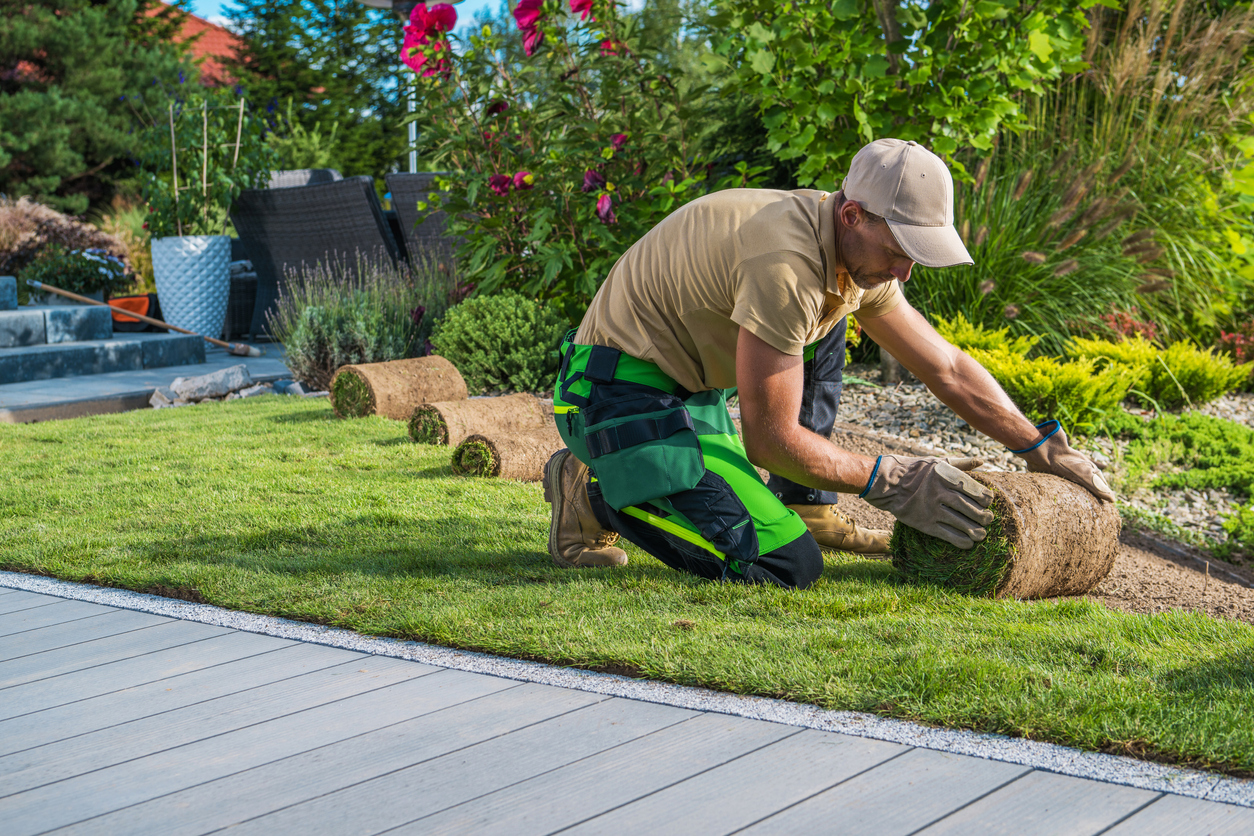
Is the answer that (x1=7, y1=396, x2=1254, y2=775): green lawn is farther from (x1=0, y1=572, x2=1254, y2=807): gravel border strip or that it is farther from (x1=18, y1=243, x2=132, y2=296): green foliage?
(x1=18, y1=243, x2=132, y2=296): green foliage

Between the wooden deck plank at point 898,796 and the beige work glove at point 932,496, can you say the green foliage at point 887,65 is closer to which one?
the beige work glove at point 932,496

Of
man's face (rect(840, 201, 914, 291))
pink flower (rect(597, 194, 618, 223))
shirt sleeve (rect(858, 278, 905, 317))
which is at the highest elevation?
pink flower (rect(597, 194, 618, 223))

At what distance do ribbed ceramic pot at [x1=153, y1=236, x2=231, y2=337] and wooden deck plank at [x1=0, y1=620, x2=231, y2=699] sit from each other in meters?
7.51

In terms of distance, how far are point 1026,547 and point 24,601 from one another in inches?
105

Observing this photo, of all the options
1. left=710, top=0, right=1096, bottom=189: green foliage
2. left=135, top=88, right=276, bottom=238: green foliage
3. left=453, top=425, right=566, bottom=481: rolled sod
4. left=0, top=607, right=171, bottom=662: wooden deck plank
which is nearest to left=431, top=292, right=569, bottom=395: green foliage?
left=453, top=425, right=566, bottom=481: rolled sod

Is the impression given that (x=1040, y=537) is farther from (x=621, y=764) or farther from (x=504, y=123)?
(x=504, y=123)

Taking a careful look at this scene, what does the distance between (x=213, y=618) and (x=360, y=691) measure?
2.31ft

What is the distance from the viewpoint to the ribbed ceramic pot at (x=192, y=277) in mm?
9391

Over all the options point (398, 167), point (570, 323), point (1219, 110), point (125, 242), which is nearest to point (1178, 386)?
point (1219, 110)

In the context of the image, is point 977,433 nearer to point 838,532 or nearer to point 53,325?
point 838,532

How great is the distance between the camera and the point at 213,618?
2.64 metres

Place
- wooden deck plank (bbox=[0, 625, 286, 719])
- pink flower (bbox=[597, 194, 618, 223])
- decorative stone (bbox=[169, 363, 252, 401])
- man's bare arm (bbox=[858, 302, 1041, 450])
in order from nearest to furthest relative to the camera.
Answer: wooden deck plank (bbox=[0, 625, 286, 719]), man's bare arm (bbox=[858, 302, 1041, 450]), pink flower (bbox=[597, 194, 618, 223]), decorative stone (bbox=[169, 363, 252, 401])

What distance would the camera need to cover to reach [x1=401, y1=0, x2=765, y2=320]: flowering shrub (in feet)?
18.3

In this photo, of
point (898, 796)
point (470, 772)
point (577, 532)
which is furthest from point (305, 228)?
point (898, 796)
